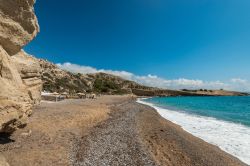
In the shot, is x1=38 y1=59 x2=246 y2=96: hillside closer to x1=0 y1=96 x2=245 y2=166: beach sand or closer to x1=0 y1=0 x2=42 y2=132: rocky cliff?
x1=0 y1=96 x2=245 y2=166: beach sand

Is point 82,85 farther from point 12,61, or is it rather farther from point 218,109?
point 12,61

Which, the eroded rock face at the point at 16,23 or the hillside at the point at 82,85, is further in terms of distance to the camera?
the hillside at the point at 82,85

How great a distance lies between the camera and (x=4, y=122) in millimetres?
7938

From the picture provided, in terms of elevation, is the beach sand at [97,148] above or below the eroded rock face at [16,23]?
below

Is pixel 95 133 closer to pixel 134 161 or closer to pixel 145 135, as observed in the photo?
pixel 145 135

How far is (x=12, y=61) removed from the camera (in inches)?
397

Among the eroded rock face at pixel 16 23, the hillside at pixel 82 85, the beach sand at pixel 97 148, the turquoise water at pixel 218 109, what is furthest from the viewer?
the hillside at pixel 82 85

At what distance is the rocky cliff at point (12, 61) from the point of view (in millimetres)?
8188

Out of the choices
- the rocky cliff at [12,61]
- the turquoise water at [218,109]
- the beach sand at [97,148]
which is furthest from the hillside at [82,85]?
the rocky cliff at [12,61]

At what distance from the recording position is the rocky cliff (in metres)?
8.19

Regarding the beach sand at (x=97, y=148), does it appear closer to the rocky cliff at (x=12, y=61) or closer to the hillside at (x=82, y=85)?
the rocky cliff at (x=12, y=61)

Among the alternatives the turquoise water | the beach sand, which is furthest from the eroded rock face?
the turquoise water

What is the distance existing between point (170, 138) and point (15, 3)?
1334 centimetres

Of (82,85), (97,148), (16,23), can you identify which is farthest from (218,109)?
(82,85)
